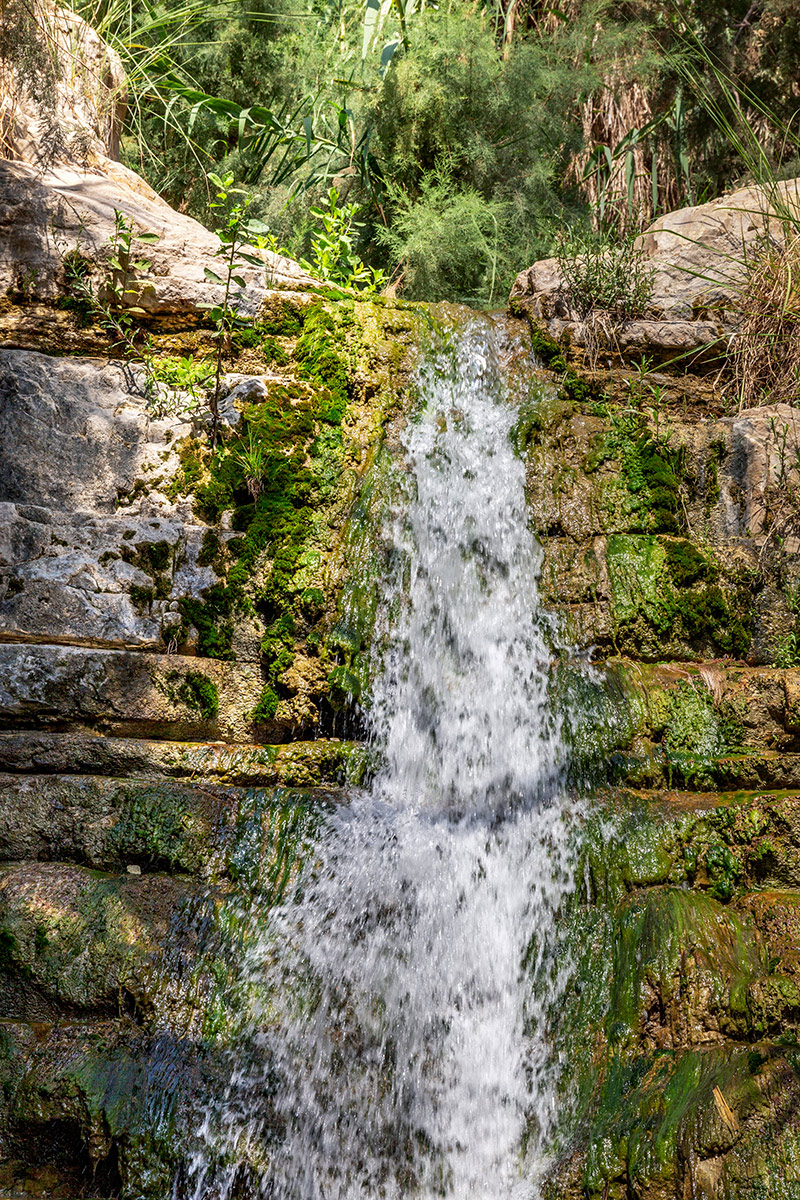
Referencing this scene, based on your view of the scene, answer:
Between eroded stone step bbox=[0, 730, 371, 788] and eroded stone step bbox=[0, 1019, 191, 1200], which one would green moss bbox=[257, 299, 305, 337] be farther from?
eroded stone step bbox=[0, 1019, 191, 1200]

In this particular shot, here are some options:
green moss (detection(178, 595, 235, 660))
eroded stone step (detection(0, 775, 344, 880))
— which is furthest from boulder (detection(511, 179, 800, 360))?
eroded stone step (detection(0, 775, 344, 880))

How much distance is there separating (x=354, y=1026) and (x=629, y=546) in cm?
257

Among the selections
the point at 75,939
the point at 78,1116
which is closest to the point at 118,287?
the point at 75,939

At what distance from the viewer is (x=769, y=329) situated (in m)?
4.98

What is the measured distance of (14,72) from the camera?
463 centimetres

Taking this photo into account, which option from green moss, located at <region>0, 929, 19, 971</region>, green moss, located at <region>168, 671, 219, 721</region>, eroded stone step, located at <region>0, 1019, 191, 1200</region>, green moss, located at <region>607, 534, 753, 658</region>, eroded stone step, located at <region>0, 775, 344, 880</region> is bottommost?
eroded stone step, located at <region>0, 1019, 191, 1200</region>

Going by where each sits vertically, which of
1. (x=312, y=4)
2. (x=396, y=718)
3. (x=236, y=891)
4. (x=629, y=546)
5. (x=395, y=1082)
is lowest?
(x=395, y=1082)

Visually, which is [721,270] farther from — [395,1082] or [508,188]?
[395,1082]

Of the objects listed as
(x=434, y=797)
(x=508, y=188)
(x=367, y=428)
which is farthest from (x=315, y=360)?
(x=508, y=188)

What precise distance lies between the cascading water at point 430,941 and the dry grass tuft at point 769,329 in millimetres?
1727

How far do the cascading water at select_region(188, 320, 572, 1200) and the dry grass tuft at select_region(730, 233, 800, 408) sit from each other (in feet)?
5.67

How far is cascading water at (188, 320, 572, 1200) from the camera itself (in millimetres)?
2848

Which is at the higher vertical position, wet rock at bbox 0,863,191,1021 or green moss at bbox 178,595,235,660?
green moss at bbox 178,595,235,660

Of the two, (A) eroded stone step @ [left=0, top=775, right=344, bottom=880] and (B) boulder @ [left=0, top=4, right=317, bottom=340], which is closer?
(A) eroded stone step @ [left=0, top=775, right=344, bottom=880]
